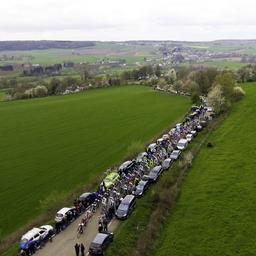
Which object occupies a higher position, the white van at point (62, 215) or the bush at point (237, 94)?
the white van at point (62, 215)

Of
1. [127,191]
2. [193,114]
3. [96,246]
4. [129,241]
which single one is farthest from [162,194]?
[193,114]

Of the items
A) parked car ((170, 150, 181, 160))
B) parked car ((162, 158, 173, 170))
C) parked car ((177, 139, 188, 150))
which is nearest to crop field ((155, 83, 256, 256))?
parked car ((170, 150, 181, 160))

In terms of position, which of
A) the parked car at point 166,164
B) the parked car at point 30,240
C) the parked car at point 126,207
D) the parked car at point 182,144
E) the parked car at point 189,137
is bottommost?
the parked car at point 189,137

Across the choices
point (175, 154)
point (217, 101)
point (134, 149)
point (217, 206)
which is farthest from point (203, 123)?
point (217, 206)

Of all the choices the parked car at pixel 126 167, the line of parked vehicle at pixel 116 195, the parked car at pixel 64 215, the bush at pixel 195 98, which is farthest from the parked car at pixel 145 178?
the bush at pixel 195 98

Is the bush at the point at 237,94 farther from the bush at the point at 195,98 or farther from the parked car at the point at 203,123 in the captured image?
the parked car at the point at 203,123

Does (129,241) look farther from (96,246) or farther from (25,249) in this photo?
(25,249)

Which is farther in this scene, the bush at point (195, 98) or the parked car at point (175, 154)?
the bush at point (195, 98)
